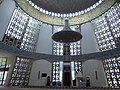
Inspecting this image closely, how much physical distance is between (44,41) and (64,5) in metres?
8.39

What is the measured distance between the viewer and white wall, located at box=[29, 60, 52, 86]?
18.8 metres

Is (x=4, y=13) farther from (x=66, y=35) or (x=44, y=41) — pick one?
(x=66, y=35)

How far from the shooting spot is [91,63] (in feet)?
65.6

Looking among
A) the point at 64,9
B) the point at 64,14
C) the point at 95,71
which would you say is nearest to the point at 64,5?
the point at 64,9

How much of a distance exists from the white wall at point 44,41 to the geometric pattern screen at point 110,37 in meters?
9.30

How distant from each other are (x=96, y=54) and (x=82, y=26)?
7.36 m

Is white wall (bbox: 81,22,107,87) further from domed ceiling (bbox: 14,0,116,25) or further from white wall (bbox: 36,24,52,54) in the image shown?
white wall (bbox: 36,24,52,54)

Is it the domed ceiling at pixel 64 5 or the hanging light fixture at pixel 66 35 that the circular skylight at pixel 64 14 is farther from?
the hanging light fixture at pixel 66 35

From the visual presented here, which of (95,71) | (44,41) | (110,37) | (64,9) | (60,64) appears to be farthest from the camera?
(64,9)

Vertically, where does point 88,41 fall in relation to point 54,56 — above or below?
above

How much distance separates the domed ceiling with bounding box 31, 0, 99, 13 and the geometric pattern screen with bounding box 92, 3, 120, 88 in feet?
13.2

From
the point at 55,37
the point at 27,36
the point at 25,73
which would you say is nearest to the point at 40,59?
the point at 25,73

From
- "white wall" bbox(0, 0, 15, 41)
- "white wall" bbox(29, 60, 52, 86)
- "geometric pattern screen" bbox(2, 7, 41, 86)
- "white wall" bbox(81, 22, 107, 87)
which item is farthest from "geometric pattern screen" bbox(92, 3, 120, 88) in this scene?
"white wall" bbox(0, 0, 15, 41)

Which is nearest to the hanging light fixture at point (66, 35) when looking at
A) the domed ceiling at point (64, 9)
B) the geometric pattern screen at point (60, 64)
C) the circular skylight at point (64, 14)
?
the geometric pattern screen at point (60, 64)
